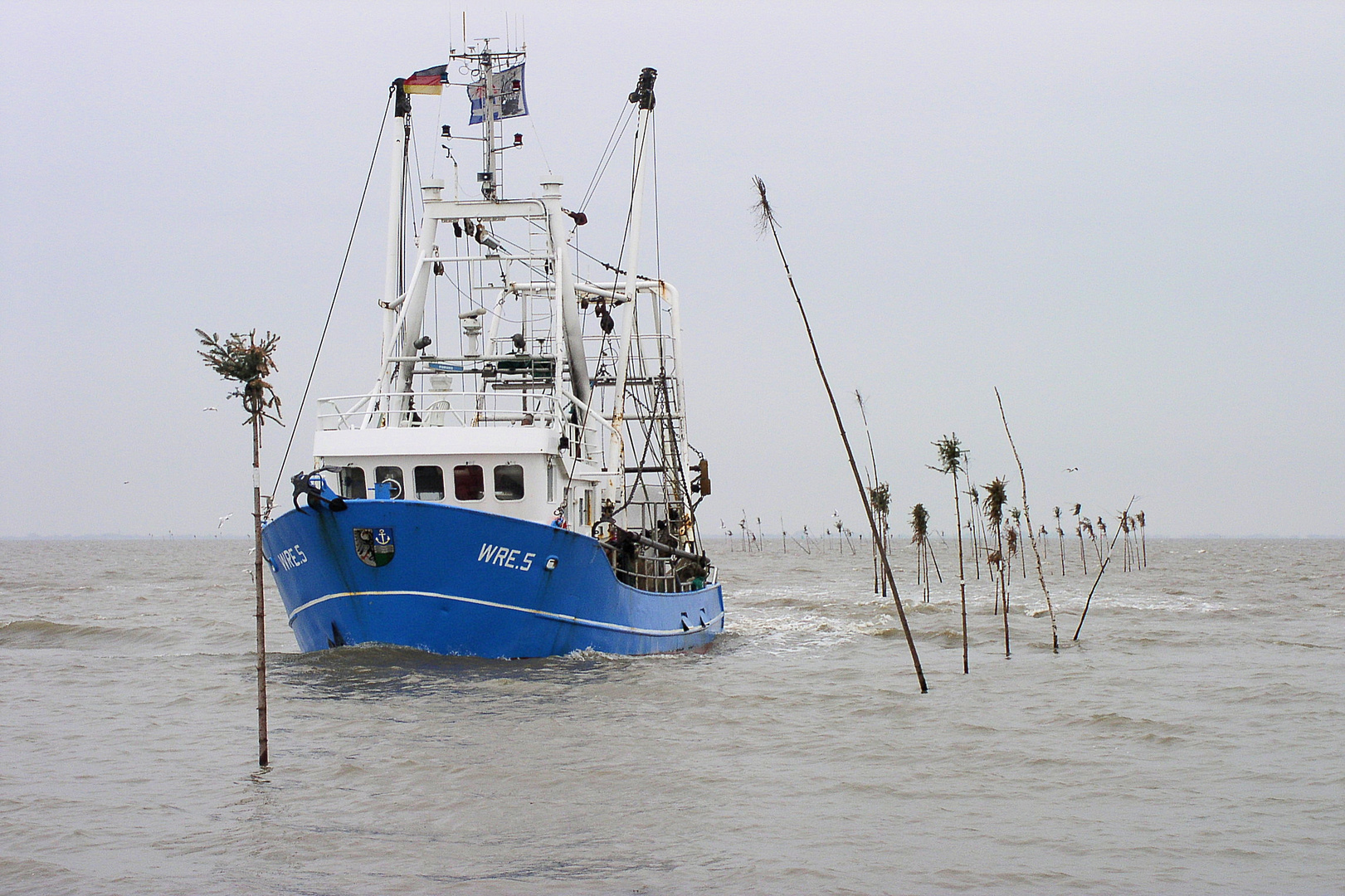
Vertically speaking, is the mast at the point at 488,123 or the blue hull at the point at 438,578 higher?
the mast at the point at 488,123

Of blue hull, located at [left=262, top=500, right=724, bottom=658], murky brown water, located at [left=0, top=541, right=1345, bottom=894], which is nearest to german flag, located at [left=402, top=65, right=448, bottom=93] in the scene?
blue hull, located at [left=262, top=500, right=724, bottom=658]

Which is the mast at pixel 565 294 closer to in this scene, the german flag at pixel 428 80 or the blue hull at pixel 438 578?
the german flag at pixel 428 80

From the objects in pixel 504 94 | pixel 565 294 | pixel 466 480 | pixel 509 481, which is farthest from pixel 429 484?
pixel 504 94

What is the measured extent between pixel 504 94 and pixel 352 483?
965 cm

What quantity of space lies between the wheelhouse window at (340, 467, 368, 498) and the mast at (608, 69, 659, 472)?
749 cm

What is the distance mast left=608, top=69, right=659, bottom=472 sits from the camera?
90.0ft

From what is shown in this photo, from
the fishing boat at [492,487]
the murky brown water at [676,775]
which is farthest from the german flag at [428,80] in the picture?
the murky brown water at [676,775]

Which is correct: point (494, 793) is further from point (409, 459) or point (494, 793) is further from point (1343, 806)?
point (409, 459)

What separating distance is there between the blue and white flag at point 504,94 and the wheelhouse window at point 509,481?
8.76 metres

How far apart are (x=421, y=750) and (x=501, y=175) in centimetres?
1536

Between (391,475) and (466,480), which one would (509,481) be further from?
(391,475)

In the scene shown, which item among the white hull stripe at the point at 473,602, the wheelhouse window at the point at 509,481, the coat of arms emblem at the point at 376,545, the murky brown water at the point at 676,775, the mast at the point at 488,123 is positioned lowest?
the murky brown water at the point at 676,775

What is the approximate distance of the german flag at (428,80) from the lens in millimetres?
25625

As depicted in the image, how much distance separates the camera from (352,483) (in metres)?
21.7
